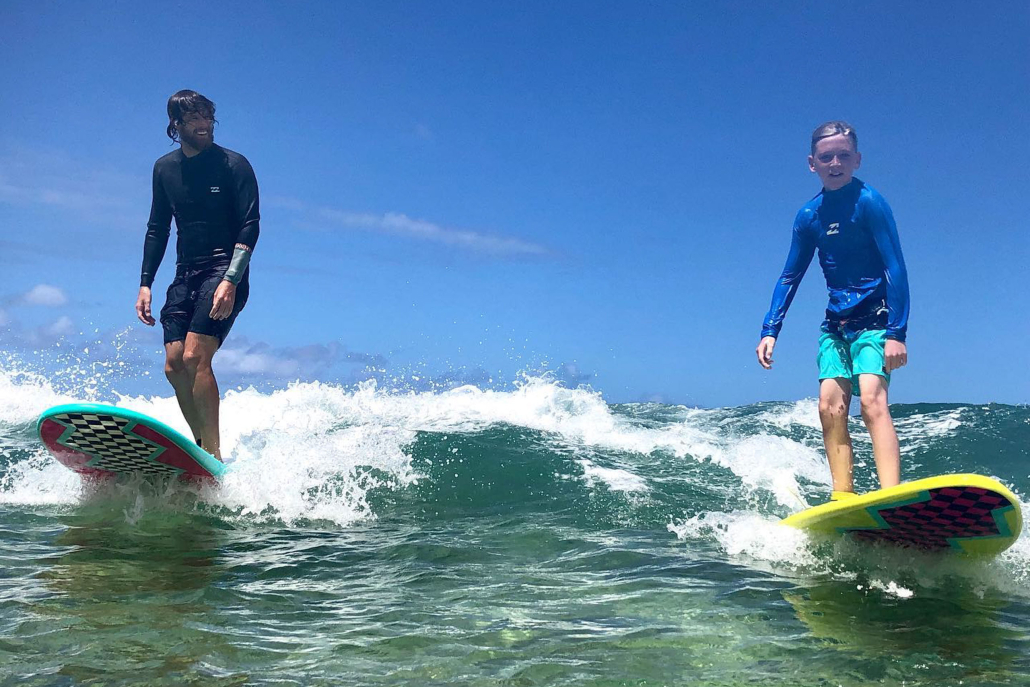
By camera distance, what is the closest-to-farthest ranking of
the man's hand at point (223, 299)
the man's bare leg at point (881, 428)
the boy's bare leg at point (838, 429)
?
the man's bare leg at point (881, 428), the boy's bare leg at point (838, 429), the man's hand at point (223, 299)

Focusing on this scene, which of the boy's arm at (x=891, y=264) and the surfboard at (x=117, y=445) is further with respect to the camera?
the surfboard at (x=117, y=445)

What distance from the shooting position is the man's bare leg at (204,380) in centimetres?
536

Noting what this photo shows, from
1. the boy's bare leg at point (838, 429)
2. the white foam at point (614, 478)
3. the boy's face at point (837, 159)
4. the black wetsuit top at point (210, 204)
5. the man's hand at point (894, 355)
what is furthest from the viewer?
the white foam at point (614, 478)

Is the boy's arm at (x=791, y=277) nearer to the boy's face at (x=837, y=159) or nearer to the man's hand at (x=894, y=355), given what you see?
the boy's face at (x=837, y=159)

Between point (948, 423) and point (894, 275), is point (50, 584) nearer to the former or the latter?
point (894, 275)

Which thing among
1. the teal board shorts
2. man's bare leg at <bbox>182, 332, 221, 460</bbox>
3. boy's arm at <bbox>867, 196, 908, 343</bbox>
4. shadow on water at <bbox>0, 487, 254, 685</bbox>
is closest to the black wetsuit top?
man's bare leg at <bbox>182, 332, 221, 460</bbox>

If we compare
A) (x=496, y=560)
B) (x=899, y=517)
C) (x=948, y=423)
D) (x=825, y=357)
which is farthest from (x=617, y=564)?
(x=948, y=423)

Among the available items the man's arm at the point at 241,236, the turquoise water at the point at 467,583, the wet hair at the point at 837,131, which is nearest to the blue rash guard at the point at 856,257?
the wet hair at the point at 837,131

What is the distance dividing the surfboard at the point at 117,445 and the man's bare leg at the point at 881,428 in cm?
415

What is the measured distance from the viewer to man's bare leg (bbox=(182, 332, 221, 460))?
5.36 meters

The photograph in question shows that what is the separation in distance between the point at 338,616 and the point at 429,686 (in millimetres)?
918

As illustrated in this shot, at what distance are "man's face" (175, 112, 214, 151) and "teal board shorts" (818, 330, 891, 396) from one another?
440 centimetres

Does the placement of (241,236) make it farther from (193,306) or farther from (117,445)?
(117,445)

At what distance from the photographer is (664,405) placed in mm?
16812
